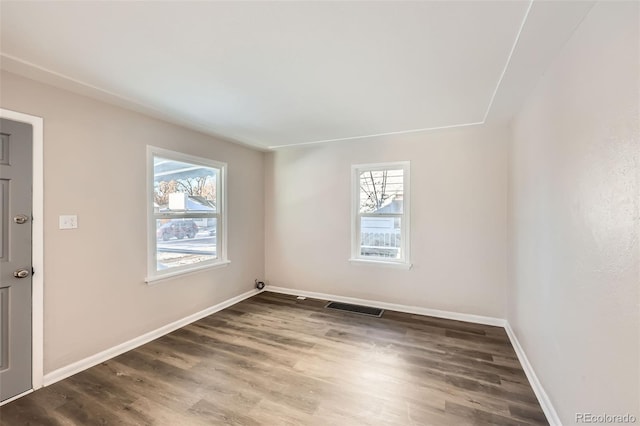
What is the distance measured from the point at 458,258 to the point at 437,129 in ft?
5.49

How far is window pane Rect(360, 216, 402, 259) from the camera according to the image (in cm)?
393

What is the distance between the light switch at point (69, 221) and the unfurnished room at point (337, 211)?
0.22 feet

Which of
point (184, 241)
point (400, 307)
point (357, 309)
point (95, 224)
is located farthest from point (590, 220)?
point (184, 241)

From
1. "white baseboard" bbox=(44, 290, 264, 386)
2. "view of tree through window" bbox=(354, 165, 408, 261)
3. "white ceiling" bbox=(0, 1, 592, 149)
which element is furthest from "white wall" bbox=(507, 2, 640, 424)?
"white baseboard" bbox=(44, 290, 264, 386)

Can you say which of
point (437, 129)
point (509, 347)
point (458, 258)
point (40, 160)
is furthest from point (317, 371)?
point (437, 129)

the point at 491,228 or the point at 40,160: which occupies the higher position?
the point at 40,160

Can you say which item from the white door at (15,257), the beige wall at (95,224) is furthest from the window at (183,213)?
the white door at (15,257)

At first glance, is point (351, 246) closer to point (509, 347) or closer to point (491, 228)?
point (491, 228)

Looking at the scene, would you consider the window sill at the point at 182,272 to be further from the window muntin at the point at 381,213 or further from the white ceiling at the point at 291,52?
the window muntin at the point at 381,213

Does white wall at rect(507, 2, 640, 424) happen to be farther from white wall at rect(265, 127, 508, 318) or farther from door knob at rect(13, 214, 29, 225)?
door knob at rect(13, 214, 29, 225)

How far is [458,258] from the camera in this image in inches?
138

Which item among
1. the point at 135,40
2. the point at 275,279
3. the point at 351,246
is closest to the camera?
the point at 135,40

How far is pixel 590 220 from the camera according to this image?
1.37 metres

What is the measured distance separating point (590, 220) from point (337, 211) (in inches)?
120
